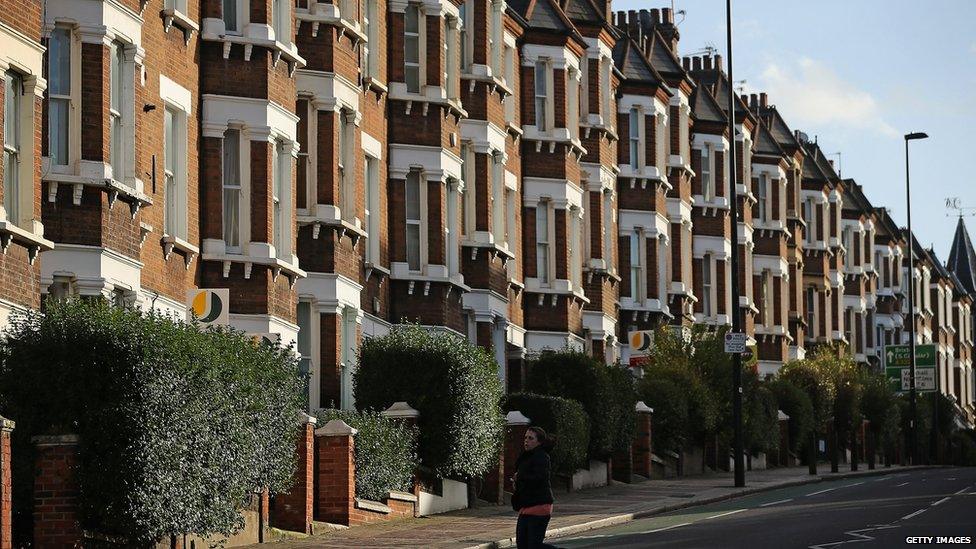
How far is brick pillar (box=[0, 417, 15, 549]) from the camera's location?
18922mm

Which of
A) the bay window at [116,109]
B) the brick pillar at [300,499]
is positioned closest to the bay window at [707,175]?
the brick pillar at [300,499]

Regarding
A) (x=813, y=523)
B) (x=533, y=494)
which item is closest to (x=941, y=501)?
(x=813, y=523)

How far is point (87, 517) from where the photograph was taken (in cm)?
2145

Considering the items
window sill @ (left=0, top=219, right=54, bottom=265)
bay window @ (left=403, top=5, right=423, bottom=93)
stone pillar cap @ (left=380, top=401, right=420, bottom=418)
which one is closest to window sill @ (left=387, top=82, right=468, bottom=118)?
bay window @ (left=403, top=5, right=423, bottom=93)

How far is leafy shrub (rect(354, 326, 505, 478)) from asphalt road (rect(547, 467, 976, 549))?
3013mm

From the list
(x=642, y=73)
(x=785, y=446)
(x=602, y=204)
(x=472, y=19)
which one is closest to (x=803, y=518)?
(x=472, y=19)

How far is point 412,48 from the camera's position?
1577 inches

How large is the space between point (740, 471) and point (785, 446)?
19617 millimetres

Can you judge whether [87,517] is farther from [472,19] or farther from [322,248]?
[472,19]

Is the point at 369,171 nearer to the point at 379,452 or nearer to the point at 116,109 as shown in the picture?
the point at 379,452

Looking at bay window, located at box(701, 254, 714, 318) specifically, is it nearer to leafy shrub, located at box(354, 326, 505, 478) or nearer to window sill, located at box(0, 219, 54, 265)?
leafy shrub, located at box(354, 326, 505, 478)

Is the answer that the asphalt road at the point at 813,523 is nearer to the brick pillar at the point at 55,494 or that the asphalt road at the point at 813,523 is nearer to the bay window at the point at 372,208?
the brick pillar at the point at 55,494

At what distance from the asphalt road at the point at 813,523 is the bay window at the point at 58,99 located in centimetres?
864

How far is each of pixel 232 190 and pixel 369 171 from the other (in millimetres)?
7282
